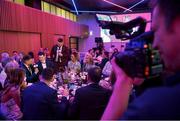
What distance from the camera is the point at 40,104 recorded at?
322cm

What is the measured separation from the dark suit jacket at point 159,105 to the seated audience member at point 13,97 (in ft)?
8.36

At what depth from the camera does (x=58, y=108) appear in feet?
11.1

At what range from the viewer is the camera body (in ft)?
3.08

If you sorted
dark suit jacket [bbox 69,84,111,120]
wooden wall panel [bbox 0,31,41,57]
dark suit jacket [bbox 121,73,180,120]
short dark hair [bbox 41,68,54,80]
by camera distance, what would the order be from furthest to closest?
wooden wall panel [bbox 0,31,41,57]
short dark hair [bbox 41,68,54,80]
dark suit jacket [bbox 69,84,111,120]
dark suit jacket [bbox 121,73,180,120]

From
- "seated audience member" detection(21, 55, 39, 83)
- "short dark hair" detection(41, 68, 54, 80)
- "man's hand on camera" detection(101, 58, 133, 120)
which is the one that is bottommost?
"seated audience member" detection(21, 55, 39, 83)

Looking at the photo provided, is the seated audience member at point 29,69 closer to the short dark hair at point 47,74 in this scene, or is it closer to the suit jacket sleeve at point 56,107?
the short dark hair at point 47,74

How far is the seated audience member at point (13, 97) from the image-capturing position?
125 inches

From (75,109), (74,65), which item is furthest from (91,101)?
(74,65)

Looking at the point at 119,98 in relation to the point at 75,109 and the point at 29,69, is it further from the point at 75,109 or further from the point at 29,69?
the point at 29,69

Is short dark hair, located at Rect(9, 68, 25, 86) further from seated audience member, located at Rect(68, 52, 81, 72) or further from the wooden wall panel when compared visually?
the wooden wall panel

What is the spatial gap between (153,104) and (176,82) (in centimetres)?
10

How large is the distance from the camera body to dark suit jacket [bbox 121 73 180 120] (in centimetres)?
21

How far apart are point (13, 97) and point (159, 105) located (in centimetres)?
286

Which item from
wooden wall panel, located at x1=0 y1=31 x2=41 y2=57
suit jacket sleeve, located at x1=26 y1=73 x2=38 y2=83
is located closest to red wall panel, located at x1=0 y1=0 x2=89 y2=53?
wooden wall panel, located at x1=0 y1=31 x2=41 y2=57
